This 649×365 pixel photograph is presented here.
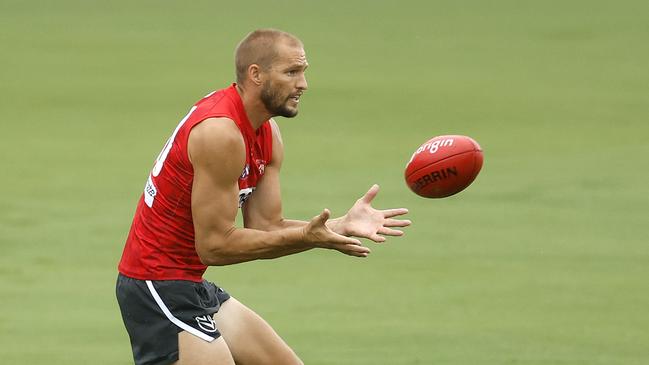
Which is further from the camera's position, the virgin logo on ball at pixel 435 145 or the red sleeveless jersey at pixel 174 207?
the virgin logo on ball at pixel 435 145

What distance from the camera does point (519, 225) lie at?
1447cm

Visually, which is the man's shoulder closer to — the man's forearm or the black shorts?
the man's forearm

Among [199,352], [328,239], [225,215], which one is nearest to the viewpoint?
[328,239]

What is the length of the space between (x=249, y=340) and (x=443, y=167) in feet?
4.85

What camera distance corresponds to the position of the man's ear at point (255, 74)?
734cm

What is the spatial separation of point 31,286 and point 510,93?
10197mm

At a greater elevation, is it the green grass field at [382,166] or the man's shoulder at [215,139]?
the green grass field at [382,166]

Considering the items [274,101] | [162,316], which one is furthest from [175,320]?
[274,101]

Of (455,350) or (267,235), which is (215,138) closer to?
(267,235)

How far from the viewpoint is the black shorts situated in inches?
286

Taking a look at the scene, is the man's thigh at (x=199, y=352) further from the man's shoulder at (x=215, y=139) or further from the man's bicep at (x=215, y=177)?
the man's shoulder at (x=215, y=139)

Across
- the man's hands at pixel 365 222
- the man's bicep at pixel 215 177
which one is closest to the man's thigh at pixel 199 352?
the man's bicep at pixel 215 177

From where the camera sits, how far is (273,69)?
24.0 ft

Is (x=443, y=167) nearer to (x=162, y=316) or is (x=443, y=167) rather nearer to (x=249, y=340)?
(x=249, y=340)
